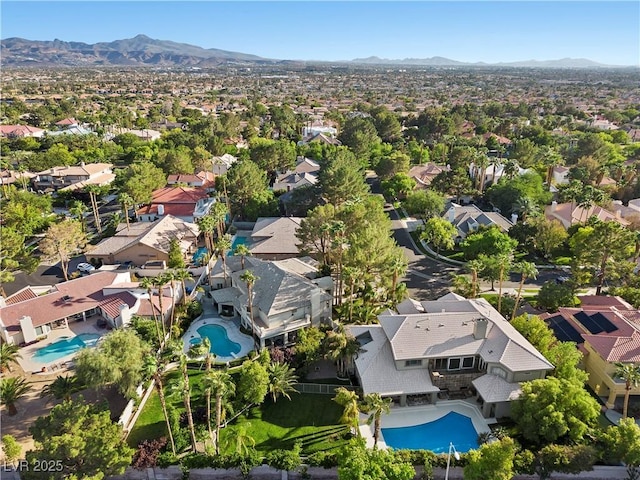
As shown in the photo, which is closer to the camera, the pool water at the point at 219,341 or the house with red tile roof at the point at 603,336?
the house with red tile roof at the point at 603,336

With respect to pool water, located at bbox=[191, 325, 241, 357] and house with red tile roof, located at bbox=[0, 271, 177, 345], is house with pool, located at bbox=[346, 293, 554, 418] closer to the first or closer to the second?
pool water, located at bbox=[191, 325, 241, 357]

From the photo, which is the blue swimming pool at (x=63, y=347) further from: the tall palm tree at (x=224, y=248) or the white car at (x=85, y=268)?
the white car at (x=85, y=268)

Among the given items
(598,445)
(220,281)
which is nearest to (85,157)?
(220,281)

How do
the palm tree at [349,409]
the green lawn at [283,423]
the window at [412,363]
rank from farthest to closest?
the window at [412,363], the green lawn at [283,423], the palm tree at [349,409]

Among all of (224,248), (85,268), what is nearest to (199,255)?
(85,268)

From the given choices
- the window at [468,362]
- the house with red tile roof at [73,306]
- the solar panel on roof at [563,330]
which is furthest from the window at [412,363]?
the house with red tile roof at [73,306]

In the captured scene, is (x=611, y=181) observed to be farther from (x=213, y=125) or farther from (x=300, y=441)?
(x=213, y=125)

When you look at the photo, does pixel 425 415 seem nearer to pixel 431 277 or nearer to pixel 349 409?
pixel 349 409
